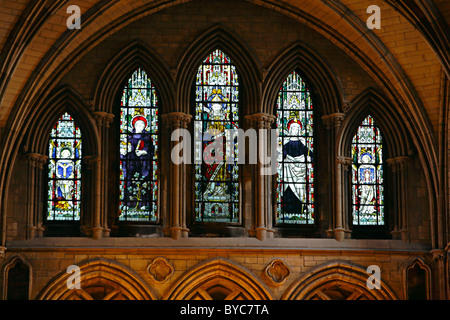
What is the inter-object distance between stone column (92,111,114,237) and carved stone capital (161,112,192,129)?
100 cm

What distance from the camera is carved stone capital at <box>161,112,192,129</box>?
75.8ft

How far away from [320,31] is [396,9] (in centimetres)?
308

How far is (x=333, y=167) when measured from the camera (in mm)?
23203

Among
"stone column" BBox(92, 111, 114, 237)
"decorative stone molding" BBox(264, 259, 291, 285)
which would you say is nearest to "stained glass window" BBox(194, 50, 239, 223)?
"decorative stone molding" BBox(264, 259, 291, 285)

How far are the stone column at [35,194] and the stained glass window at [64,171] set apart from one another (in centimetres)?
25

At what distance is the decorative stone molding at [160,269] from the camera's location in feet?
73.2

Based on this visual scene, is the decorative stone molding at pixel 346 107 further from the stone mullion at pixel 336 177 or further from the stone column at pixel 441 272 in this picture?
the stone column at pixel 441 272

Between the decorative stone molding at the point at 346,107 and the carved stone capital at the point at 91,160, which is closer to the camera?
the carved stone capital at the point at 91,160

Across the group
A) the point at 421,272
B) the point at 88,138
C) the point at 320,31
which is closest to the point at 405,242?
the point at 421,272

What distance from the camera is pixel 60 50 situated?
22016 mm

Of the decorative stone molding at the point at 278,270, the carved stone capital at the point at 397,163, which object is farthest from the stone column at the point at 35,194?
the carved stone capital at the point at 397,163

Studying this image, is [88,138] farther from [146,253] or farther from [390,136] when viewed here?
[390,136]

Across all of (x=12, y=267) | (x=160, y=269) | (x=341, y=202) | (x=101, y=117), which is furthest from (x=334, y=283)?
(x=12, y=267)

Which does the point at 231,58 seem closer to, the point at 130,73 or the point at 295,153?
the point at 130,73
